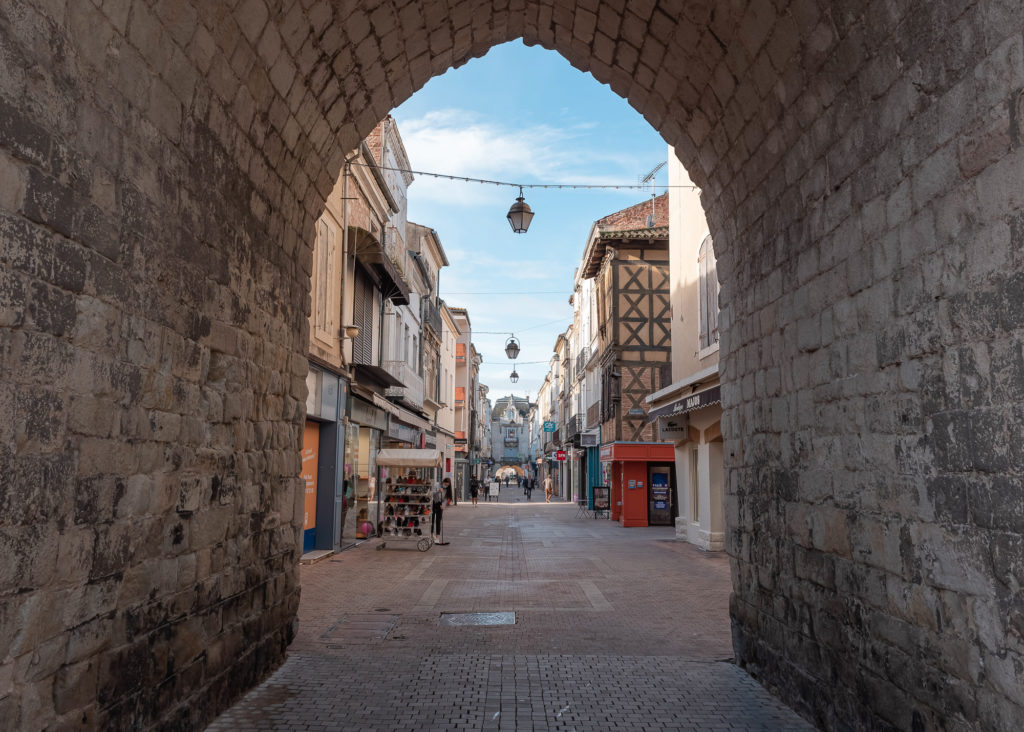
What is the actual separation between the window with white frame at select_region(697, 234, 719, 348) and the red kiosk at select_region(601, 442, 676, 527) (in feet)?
25.1

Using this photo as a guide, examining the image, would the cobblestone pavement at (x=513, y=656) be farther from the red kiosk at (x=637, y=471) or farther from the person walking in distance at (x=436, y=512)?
the red kiosk at (x=637, y=471)

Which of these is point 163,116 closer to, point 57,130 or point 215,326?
point 57,130

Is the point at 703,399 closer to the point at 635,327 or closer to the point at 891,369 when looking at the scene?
the point at 891,369

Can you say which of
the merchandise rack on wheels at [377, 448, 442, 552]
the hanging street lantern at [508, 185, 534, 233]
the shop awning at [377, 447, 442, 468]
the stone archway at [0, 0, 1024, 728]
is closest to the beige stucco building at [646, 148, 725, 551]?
the hanging street lantern at [508, 185, 534, 233]

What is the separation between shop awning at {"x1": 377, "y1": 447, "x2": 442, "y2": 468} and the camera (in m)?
14.6

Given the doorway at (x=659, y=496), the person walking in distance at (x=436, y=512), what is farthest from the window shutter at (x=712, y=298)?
the doorway at (x=659, y=496)

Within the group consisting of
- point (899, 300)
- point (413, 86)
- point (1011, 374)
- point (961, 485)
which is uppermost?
point (413, 86)

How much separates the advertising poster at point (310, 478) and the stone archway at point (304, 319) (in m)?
7.18

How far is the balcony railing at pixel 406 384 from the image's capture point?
2102cm

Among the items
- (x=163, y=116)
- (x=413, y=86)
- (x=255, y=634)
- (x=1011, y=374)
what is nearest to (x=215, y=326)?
(x=163, y=116)

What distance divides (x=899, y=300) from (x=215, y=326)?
379 cm

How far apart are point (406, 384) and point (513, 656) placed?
17.8 meters

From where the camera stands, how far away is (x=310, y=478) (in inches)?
541

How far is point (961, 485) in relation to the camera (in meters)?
3.44
